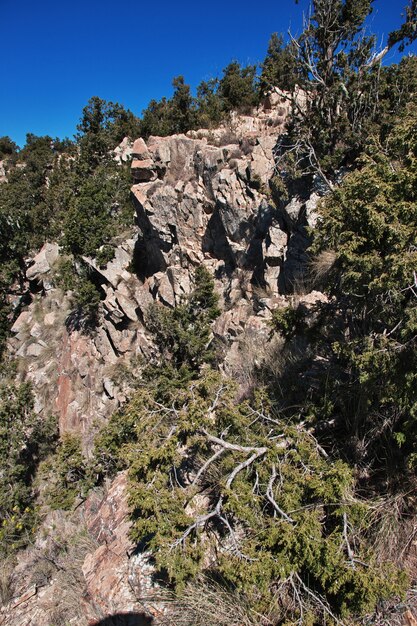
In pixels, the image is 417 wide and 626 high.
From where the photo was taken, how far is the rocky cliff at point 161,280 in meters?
6.36

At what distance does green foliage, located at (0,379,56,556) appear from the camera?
13125 millimetres

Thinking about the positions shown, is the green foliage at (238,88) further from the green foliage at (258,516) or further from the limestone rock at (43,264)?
the green foliage at (258,516)

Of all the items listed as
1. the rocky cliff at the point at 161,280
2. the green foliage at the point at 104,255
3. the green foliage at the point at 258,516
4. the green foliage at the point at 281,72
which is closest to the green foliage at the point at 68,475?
the rocky cliff at the point at 161,280

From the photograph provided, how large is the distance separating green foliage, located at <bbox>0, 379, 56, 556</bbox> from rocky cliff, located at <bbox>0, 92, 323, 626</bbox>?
3.07 ft

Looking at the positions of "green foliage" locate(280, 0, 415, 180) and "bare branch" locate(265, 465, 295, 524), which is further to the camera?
"green foliage" locate(280, 0, 415, 180)

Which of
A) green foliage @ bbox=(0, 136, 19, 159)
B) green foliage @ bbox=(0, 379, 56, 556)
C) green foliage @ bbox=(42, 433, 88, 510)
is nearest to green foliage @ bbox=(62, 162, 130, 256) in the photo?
green foliage @ bbox=(0, 379, 56, 556)

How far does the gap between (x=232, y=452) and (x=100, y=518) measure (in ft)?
10.3

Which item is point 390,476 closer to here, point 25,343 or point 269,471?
point 269,471

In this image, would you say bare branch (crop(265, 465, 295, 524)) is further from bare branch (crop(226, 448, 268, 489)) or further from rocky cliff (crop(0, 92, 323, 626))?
rocky cliff (crop(0, 92, 323, 626))

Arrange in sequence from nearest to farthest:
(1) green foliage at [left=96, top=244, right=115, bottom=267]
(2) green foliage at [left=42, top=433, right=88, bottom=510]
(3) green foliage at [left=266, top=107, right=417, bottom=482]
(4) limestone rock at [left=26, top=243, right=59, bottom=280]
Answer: (3) green foliage at [left=266, top=107, right=417, bottom=482], (2) green foliage at [left=42, top=433, right=88, bottom=510], (1) green foliage at [left=96, top=244, right=115, bottom=267], (4) limestone rock at [left=26, top=243, right=59, bottom=280]

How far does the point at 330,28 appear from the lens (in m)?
9.77

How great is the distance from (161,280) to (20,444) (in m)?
9.60

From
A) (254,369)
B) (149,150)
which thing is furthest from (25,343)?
(254,369)

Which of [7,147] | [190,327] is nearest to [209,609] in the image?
[190,327]
